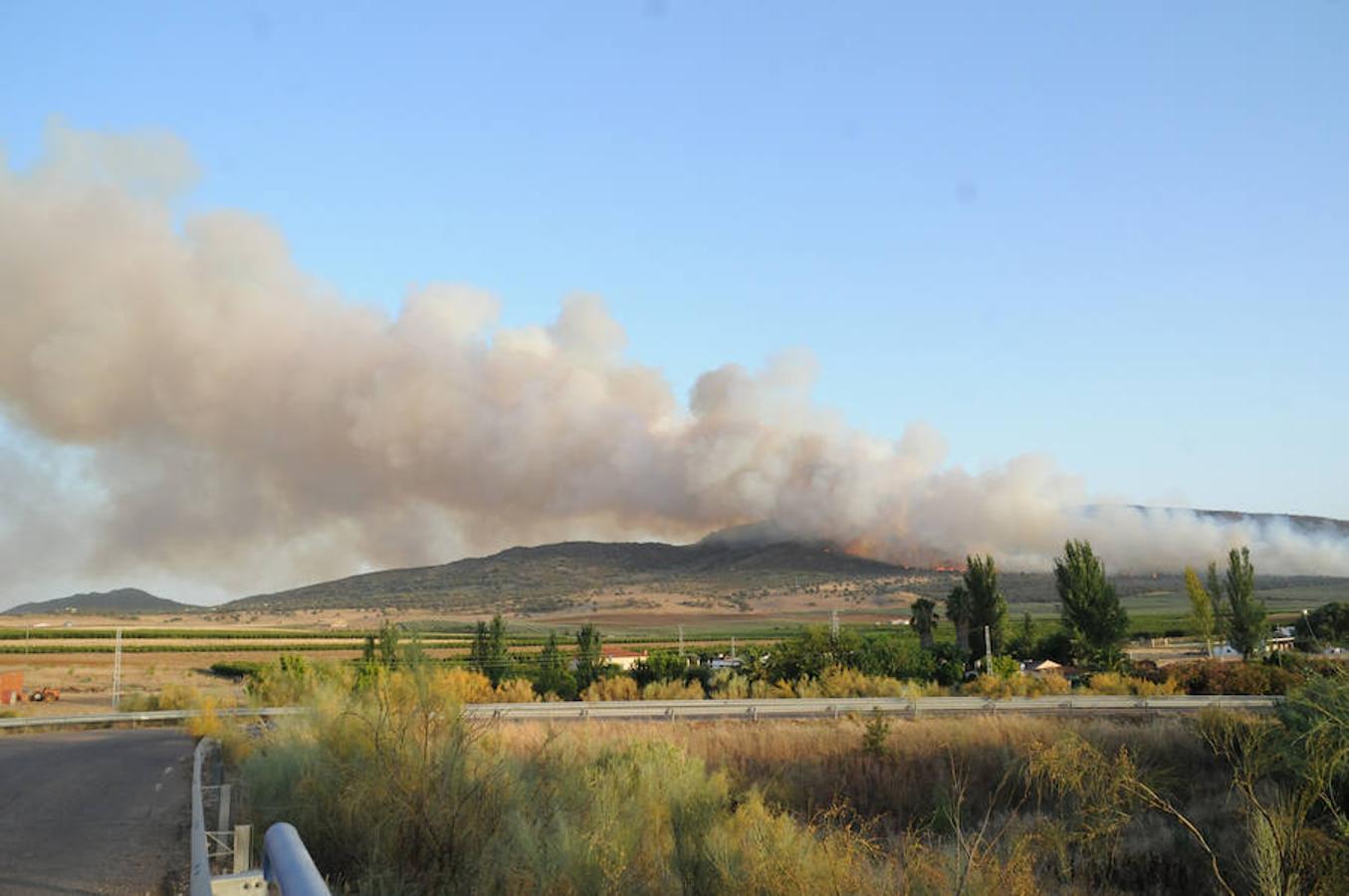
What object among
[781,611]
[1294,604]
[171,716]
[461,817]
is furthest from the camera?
[781,611]

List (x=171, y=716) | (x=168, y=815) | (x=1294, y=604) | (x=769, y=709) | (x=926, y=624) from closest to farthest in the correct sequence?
1. (x=168, y=815)
2. (x=769, y=709)
3. (x=171, y=716)
4. (x=926, y=624)
5. (x=1294, y=604)

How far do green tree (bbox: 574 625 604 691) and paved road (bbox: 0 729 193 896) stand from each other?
A: 31.0m

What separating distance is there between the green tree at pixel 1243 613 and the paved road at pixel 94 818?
215 feet

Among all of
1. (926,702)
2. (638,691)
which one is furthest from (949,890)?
(638,691)

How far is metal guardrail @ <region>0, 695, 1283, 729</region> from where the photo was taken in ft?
114

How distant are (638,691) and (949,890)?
148 ft

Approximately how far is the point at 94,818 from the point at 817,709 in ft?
86.2

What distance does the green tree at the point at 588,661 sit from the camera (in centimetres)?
5644

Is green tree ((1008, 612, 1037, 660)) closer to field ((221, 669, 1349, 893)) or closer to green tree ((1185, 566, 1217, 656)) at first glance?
green tree ((1185, 566, 1217, 656))

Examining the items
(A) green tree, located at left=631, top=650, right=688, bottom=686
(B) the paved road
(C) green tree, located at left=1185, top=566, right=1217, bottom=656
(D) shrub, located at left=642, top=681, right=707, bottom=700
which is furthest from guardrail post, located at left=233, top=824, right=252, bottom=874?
(C) green tree, located at left=1185, top=566, right=1217, bottom=656

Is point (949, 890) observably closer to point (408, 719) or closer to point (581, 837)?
point (581, 837)

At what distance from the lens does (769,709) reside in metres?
37.5

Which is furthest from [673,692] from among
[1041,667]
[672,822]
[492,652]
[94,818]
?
[672,822]

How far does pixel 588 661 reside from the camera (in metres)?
62.3
